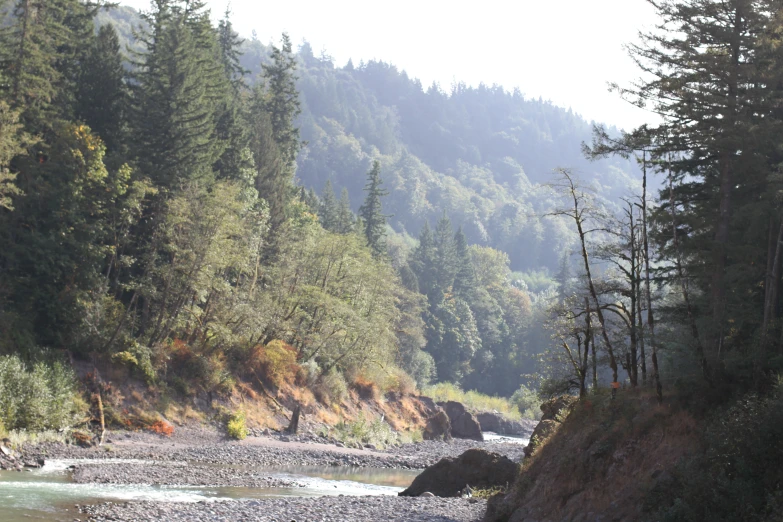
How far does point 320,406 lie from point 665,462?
36.7m

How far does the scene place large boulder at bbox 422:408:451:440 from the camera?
5822 cm

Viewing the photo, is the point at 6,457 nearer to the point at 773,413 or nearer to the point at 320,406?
the point at 773,413

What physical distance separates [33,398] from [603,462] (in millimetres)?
21337

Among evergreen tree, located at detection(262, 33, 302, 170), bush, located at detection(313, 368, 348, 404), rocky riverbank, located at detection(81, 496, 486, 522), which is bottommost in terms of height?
rocky riverbank, located at detection(81, 496, 486, 522)

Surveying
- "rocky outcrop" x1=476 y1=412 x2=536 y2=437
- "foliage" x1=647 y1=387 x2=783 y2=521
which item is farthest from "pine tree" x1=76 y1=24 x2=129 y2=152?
"rocky outcrop" x1=476 y1=412 x2=536 y2=437

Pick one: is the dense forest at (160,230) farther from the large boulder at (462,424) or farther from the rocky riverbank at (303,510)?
the rocky riverbank at (303,510)

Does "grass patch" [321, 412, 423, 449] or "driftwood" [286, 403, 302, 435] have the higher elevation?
"driftwood" [286, 403, 302, 435]

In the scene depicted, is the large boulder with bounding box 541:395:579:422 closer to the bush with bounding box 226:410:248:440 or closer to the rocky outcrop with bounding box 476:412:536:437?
the bush with bounding box 226:410:248:440

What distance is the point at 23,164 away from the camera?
33.8 meters

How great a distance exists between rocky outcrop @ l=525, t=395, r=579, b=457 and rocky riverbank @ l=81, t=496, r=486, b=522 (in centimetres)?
235

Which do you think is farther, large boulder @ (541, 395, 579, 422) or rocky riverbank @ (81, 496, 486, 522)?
large boulder @ (541, 395, 579, 422)

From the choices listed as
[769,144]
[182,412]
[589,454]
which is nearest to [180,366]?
[182,412]

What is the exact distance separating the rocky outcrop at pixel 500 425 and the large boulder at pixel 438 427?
52.7ft

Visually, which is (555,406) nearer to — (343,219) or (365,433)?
(365,433)
